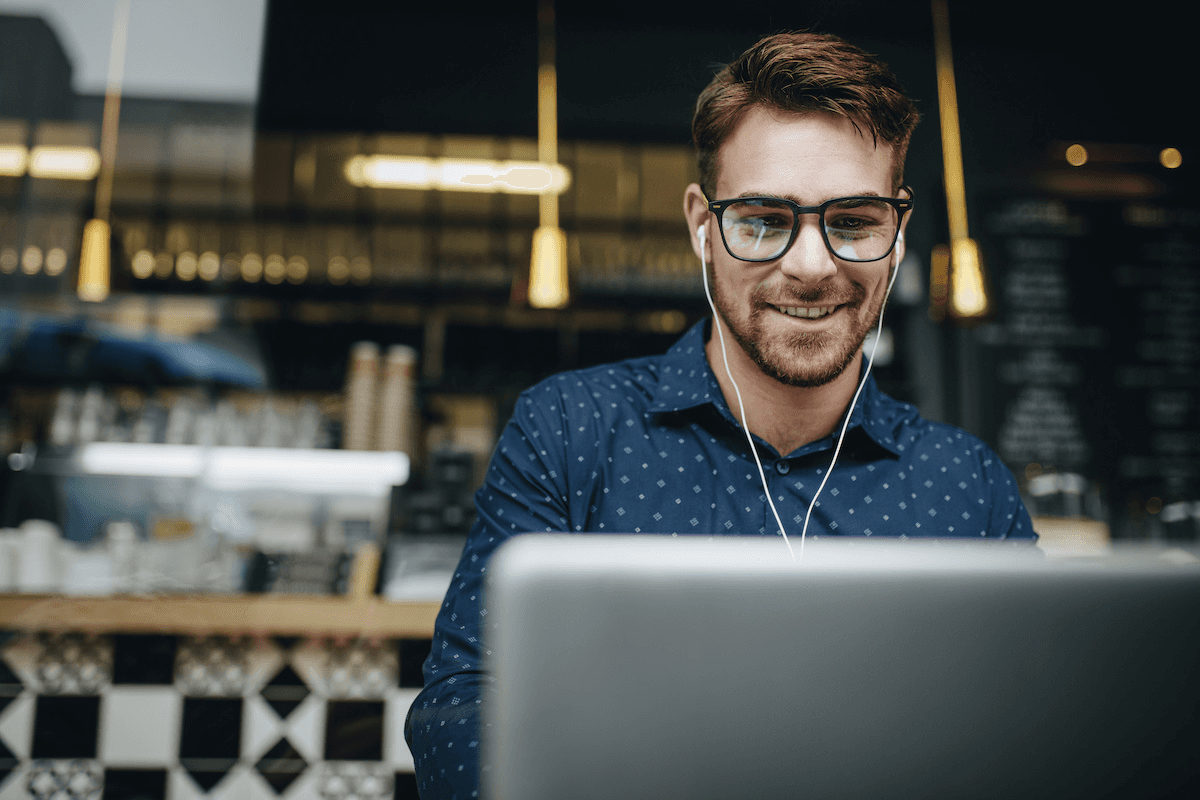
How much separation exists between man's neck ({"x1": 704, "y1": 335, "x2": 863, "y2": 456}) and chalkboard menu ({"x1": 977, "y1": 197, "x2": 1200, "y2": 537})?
2357 millimetres

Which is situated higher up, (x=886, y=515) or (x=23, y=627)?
(x=886, y=515)

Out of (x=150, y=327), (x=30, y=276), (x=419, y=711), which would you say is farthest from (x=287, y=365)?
(x=419, y=711)

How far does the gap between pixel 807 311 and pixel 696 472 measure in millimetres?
248

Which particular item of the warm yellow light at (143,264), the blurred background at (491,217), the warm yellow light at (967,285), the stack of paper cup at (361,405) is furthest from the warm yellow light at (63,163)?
the warm yellow light at (967,285)

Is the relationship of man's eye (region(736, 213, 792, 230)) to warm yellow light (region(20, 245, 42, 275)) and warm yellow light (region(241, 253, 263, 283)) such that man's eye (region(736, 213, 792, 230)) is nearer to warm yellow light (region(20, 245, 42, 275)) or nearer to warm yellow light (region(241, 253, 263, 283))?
warm yellow light (region(241, 253, 263, 283))

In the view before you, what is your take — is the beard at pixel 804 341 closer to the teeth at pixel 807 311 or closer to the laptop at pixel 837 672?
the teeth at pixel 807 311

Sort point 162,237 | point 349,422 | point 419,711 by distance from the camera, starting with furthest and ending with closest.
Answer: point 162,237, point 349,422, point 419,711

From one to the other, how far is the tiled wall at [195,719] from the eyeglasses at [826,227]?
134 cm

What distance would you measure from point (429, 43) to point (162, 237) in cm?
140

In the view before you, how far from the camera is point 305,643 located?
192 cm

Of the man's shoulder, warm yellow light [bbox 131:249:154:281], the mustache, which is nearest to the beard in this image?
the mustache

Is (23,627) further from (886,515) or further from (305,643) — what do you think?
(886,515)

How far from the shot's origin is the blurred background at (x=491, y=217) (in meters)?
3.06

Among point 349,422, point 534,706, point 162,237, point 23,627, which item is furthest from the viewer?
point 162,237
